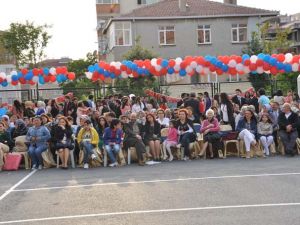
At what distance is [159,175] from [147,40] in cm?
3512

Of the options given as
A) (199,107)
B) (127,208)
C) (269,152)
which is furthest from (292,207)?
(199,107)

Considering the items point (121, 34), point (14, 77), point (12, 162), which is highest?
point (121, 34)

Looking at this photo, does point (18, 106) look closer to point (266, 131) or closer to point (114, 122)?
point (114, 122)

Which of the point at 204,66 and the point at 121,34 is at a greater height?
the point at 121,34

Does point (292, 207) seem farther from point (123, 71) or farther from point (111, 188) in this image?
point (123, 71)

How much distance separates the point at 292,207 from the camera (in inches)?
318

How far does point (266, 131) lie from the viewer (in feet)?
49.0

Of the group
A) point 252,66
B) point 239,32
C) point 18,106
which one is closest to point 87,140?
point 18,106

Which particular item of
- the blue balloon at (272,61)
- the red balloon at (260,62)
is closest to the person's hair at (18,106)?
the red balloon at (260,62)

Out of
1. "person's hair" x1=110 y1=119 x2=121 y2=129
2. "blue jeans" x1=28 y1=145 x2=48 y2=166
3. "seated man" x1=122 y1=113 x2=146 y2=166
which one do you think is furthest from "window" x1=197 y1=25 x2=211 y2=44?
"blue jeans" x1=28 y1=145 x2=48 y2=166

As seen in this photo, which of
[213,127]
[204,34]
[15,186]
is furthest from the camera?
[204,34]

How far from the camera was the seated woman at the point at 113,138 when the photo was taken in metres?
14.3

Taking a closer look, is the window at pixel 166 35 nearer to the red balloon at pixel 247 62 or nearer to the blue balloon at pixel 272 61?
the red balloon at pixel 247 62

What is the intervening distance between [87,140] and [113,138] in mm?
741
